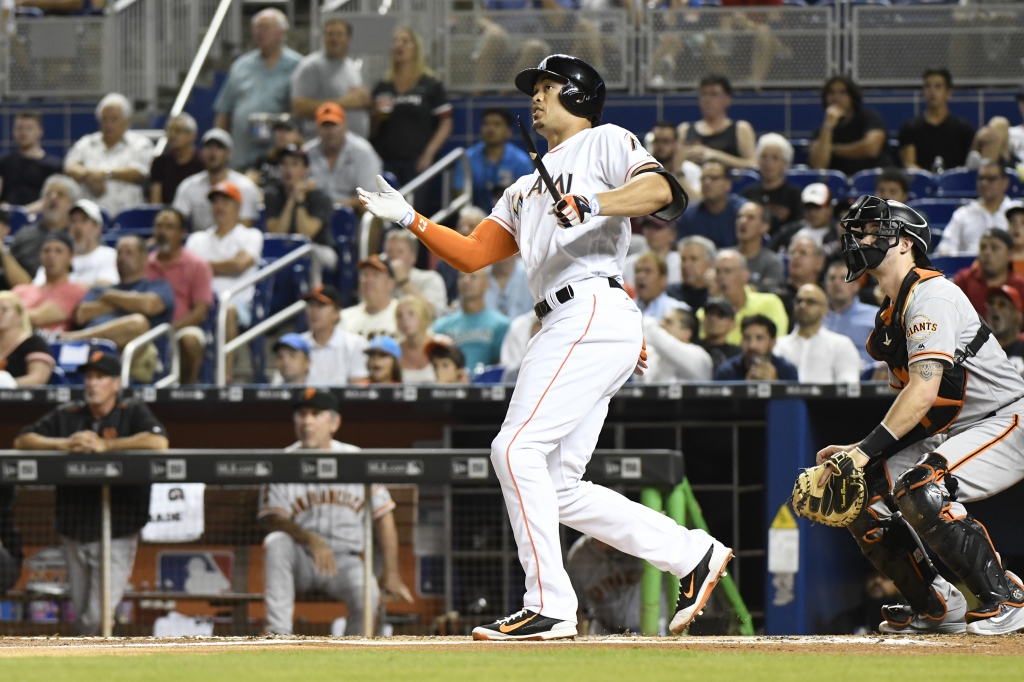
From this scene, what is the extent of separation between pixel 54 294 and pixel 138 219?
1841 millimetres

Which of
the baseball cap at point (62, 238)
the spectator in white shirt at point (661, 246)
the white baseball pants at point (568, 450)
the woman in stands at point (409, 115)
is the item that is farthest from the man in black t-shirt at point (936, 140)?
the white baseball pants at point (568, 450)

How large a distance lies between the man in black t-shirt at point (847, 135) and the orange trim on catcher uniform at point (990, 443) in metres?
6.42

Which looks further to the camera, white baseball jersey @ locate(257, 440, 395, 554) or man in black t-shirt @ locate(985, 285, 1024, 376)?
man in black t-shirt @ locate(985, 285, 1024, 376)

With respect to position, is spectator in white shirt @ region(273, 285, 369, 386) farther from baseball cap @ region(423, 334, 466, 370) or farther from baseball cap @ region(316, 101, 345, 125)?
baseball cap @ region(316, 101, 345, 125)

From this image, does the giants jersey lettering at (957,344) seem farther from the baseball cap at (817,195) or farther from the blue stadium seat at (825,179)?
the blue stadium seat at (825,179)

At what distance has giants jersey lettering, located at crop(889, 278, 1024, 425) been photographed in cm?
504

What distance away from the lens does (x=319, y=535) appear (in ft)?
23.7

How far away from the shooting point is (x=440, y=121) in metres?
12.2

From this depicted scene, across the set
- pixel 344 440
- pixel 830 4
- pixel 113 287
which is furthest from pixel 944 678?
pixel 830 4

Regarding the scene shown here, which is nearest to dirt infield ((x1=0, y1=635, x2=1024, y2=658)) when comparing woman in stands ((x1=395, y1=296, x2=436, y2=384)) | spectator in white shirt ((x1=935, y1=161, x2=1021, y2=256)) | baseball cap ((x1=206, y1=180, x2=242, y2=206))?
woman in stands ((x1=395, y1=296, x2=436, y2=384))

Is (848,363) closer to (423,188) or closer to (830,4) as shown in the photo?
(423,188)

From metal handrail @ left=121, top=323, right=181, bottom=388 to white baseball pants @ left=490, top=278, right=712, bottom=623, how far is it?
13.4 feet

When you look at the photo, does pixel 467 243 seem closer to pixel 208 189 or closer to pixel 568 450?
pixel 568 450

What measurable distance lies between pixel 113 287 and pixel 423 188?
297 cm
